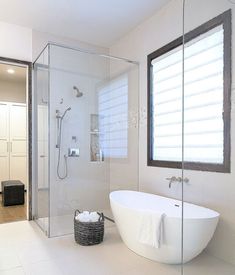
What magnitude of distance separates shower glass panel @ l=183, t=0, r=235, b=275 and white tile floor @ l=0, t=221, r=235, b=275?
0.09 feet

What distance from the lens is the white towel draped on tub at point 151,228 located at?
6.66 ft

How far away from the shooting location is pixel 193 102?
8.64 ft

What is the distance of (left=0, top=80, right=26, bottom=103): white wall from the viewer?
5.78m

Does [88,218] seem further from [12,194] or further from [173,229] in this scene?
[12,194]

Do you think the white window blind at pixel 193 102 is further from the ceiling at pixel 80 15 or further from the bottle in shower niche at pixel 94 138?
the bottle in shower niche at pixel 94 138

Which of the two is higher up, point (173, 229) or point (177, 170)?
point (177, 170)

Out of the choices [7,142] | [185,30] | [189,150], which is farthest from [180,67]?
[7,142]

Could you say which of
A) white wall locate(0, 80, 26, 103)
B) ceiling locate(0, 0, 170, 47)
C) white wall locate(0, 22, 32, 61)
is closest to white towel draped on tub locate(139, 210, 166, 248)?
ceiling locate(0, 0, 170, 47)

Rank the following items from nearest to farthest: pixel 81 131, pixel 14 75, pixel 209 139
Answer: pixel 209 139 → pixel 81 131 → pixel 14 75

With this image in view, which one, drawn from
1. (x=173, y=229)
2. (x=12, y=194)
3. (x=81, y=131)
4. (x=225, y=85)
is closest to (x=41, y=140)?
(x=81, y=131)

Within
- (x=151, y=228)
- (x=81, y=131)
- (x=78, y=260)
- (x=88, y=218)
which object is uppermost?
(x=81, y=131)

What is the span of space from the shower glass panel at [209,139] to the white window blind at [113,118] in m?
1.24

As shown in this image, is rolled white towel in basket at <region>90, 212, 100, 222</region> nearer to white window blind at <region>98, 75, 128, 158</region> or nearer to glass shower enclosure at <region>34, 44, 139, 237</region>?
glass shower enclosure at <region>34, 44, 139, 237</region>

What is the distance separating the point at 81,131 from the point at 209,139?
1.88 m
